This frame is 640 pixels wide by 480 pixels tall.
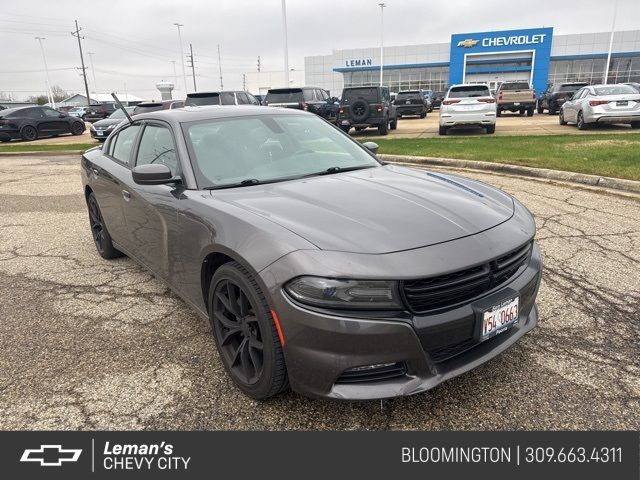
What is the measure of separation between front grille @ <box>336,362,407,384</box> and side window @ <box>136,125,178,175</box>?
6.15 ft

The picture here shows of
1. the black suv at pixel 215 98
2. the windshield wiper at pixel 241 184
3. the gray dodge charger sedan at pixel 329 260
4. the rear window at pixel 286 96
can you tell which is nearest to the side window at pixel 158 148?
the gray dodge charger sedan at pixel 329 260

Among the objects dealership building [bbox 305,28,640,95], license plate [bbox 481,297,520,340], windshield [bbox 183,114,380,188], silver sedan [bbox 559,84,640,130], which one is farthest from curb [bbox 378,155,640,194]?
dealership building [bbox 305,28,640,95]

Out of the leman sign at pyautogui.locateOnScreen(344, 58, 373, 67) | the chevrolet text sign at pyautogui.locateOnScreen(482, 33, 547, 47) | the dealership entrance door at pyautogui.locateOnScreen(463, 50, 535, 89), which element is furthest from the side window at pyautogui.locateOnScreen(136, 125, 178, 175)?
the leman sign at pyautogui.locateOnScreen(344, 58, 373, 67)

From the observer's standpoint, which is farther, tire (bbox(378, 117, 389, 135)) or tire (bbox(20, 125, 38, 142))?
tire (bbox(20, 125, 38, 142))

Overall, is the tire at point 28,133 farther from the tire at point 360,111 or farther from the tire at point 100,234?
the tire at point 100,234

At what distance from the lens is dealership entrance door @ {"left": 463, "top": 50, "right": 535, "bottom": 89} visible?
55.4 meters

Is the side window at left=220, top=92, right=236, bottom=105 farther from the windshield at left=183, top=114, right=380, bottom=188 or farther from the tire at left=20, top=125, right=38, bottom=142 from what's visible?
the windshield at left=183, top=114, right=380, bottom=188

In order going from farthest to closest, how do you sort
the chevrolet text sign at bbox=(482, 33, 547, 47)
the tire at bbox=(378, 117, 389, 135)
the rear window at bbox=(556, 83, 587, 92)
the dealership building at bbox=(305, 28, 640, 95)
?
the dealership building at bbox=(305, 28, 640, 95)
the chevrolet text sign at bbox=(482, 33, 547, 47)
the rear window at bbox=(556, 83, 587, 92)
the tire at bbox=(378, 117, 389, 135)

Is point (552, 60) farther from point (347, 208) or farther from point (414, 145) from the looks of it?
point (347, 208)

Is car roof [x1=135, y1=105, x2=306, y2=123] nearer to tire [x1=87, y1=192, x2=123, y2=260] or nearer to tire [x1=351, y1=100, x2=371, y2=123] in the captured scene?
tire [x1=87, y1=192, x2=123, y2=260]

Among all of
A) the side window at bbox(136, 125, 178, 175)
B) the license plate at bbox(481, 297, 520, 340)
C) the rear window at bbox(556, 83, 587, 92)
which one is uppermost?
the rear window at bbox(556, 83, 587, 92)

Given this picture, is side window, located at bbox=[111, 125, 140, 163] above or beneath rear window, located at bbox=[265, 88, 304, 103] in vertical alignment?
beneath
